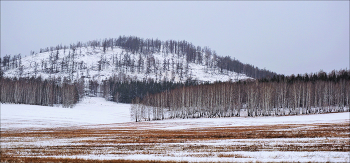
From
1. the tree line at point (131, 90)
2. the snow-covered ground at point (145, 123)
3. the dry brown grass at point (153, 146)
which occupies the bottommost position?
the snow-covered ground at point (145, 123)

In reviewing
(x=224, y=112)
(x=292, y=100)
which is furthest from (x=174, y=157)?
(x=292, y=100)

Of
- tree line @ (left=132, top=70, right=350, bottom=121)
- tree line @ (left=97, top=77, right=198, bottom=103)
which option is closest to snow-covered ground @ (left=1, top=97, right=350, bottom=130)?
tree line @ (left=132, top=70, right=350, bottom=121)

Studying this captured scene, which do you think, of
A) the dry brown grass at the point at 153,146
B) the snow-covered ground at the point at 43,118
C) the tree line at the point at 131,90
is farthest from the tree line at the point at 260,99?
the tree line at the point at 131,90

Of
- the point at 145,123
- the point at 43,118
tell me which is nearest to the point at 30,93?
the point at 43,118

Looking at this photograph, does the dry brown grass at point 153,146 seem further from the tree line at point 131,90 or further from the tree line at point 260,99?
the tree line at point 131,90

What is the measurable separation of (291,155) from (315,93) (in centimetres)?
8667

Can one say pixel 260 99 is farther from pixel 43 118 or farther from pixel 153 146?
pixel 153 146

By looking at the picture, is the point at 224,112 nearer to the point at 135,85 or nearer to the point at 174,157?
the point at 174,157

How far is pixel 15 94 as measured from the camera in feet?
378

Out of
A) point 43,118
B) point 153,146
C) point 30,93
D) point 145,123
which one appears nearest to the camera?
point 153,146

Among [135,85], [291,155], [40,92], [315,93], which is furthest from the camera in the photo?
[135,85]

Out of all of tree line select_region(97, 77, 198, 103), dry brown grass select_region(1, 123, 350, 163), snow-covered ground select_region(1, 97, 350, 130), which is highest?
tree line select_region(97, 77, 198, 103)

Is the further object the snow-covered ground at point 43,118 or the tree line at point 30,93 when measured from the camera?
the tree line at point 30,93

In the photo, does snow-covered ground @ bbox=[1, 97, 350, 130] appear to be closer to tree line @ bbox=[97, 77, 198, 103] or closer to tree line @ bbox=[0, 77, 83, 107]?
tree line @ bbox=[0, 77, 83, 107]
